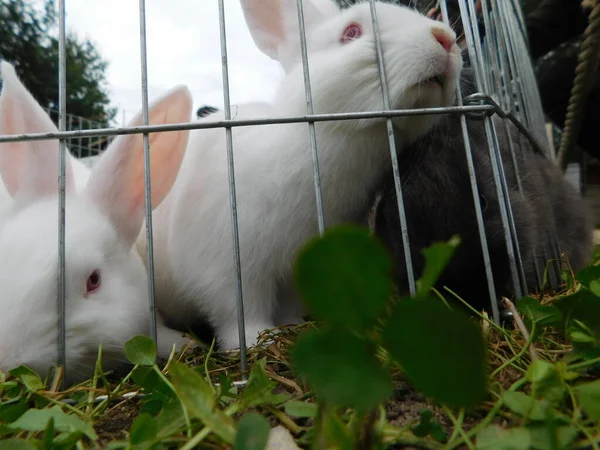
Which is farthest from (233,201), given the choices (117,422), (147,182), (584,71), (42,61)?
(42,61)

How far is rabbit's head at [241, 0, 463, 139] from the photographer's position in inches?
41.8

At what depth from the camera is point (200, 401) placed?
57 centimetres

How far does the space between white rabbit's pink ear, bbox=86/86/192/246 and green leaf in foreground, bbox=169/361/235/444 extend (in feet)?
2.34

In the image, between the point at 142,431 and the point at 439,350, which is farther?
the point at 142,431

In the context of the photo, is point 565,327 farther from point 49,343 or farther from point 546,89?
point 546,89

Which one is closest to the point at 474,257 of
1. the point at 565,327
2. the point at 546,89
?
the point at 565,327

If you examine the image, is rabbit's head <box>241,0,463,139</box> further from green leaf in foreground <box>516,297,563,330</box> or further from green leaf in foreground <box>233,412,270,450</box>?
green leaf in foreground <box>233,412,270,450</box>

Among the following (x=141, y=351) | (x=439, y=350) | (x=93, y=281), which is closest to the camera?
(x=439, y=350)

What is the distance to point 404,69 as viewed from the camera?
1.05 metres

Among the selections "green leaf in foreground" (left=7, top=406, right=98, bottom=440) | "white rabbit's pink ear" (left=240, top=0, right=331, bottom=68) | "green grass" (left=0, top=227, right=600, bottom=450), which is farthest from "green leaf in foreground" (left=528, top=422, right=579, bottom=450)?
"white rabbit's pink ear" (left=240, top=0, right=331, bottom=68)

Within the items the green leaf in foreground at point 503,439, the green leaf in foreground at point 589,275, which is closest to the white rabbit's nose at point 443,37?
the green leaf in foreground at point 589,275

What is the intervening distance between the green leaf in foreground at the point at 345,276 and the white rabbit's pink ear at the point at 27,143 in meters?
1.07

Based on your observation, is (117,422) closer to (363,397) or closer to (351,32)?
(363,397)

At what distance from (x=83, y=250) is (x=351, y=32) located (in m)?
0.80
